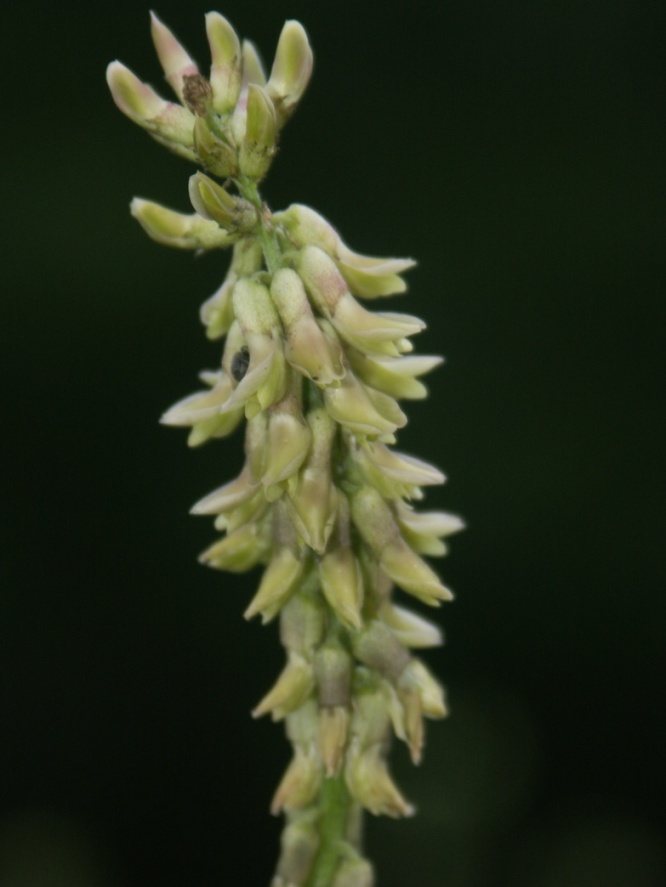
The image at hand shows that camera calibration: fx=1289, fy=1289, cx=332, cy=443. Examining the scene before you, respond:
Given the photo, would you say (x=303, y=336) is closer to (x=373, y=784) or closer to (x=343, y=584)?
(x=343, y=584)

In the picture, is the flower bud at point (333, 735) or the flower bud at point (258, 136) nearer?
the flower bud at point (258, 136)

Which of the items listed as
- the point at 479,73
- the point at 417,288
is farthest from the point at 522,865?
the point at 479,73

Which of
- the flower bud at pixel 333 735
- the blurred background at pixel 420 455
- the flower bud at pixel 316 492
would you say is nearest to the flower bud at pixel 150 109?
the flower bud at pixel 316 492

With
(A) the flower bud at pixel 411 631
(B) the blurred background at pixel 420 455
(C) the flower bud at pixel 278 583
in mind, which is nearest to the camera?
(C) the flower bud at pixel 278 583

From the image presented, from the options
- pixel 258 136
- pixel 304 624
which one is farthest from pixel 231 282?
pixel 304 624

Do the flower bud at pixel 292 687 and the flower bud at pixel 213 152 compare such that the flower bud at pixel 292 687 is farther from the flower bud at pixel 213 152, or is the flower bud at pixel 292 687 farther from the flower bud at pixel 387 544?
the flower bud at pixel 213 152

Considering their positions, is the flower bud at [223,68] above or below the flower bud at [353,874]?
above

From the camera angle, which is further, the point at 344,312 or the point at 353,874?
the point at 353,874

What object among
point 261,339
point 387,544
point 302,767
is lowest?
point 302,767
